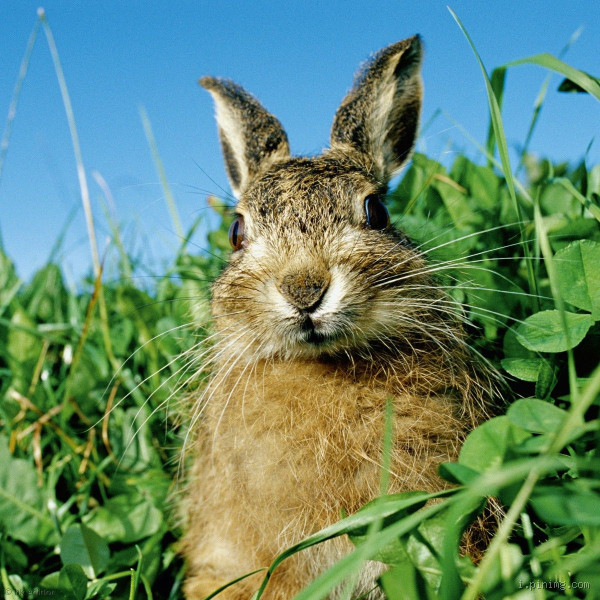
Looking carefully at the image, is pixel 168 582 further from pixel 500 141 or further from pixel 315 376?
pixel 500 141

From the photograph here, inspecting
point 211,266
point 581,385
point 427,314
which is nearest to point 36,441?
point 211,266

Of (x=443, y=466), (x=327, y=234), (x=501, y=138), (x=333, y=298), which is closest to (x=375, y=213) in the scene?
(x=327, y=234)

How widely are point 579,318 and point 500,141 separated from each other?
0.73 metres

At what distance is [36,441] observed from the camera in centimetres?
307

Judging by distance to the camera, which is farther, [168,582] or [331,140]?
[331,140]

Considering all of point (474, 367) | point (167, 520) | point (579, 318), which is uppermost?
point (579, 318)

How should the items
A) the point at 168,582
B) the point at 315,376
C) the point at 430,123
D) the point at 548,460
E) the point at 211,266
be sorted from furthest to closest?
the point at 211,266
the point at 430,123
the point at 168,582
the point at 315,376
the point at 548,460

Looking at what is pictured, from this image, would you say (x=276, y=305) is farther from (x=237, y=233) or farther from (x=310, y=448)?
(x=237, y=233)

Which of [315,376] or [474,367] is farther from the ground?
[315,376]

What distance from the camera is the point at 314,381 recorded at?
217 centimetres

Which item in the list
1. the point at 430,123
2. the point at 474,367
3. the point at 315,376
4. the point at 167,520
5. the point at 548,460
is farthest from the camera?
the point at 430,123

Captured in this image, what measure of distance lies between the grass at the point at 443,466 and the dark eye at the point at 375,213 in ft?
0.91

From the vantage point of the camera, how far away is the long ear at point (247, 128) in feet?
10.7

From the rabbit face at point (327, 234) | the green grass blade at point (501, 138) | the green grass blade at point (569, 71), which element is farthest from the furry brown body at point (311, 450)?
the green grass blade at point (569, 71)
